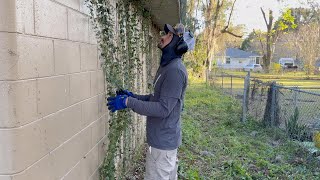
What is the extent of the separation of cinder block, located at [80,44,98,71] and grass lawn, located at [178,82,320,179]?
290cm

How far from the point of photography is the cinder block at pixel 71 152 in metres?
1.90

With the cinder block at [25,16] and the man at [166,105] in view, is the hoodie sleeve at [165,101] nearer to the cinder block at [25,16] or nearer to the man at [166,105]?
the man at [166,105]

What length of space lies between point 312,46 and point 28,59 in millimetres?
48688

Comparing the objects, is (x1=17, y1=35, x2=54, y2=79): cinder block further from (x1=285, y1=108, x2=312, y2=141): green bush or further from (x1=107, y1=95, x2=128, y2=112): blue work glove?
(x1=285, y1=108, x2=312, y2=141): green bush

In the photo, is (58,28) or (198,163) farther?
(198,163)

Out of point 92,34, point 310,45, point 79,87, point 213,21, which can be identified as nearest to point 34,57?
point 79,87

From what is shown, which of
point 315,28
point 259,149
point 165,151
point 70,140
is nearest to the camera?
point 70,140

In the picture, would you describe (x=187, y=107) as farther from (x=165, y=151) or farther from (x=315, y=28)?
(x=315, y=28)

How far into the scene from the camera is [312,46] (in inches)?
1764

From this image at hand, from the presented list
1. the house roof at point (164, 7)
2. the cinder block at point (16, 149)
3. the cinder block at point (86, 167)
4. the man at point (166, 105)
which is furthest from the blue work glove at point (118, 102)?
the house roof at point (164, 7)

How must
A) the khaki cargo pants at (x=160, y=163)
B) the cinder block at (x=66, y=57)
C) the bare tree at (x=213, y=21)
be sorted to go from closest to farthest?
the cinder block at (x=66, y=57)
the khaki cargo pants at (x=160, y=163)
the bare tree at (x=213, y=21)

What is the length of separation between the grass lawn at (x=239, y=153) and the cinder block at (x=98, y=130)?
232 cm

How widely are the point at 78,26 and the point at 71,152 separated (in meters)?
0.87

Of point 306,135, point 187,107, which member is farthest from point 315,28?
point 306,135
